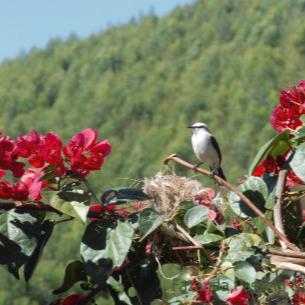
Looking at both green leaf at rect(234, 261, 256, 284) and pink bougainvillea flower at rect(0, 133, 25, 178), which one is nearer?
green leaf at rect(234, 261, 256, 284)

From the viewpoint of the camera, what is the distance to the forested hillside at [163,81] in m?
41.1

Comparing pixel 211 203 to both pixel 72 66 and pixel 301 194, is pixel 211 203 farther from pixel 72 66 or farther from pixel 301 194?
pixel 72 66

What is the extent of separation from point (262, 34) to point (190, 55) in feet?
19.1

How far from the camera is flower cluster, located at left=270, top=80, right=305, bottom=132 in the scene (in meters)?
1.12

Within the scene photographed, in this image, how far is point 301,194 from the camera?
44.1 inches

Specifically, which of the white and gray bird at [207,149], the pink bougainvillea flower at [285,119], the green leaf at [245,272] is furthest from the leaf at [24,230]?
the white and gray bird at [207,149]

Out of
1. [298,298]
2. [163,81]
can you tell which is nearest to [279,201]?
[298,298]

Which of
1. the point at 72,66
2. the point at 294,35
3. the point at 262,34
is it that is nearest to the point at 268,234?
the point at 294,35

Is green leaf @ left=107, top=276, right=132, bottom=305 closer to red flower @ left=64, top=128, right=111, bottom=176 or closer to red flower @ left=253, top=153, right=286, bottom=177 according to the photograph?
red flower @ left=64, top=128, right=111, bottom=176

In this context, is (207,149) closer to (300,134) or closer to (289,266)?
(300,134)

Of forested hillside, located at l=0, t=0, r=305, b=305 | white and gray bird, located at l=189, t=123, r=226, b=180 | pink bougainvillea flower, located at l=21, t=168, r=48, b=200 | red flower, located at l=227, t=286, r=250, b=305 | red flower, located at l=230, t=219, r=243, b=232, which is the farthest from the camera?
forested hillside, located at l=0, t=0, r=305, b=305

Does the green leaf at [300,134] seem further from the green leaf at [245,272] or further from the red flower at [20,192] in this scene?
the red flower at [20,192]

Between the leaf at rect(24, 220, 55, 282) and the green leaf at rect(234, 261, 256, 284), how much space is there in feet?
0.67

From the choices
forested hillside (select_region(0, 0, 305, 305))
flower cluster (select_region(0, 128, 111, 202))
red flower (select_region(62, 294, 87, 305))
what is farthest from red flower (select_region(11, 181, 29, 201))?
forested hillside (select_region(0, 0, 305, 305))
